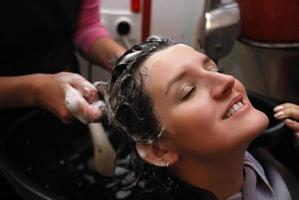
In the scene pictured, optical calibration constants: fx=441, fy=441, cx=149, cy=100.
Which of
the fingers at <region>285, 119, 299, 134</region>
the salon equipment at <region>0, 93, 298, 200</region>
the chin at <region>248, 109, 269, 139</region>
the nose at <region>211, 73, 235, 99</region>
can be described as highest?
the nose at <region>211, 73, 235, 99</region>

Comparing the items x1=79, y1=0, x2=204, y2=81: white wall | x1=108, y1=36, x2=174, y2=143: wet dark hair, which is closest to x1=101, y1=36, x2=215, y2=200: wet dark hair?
x1=108, y1=36, x2=174, y2=143: wet dark hair

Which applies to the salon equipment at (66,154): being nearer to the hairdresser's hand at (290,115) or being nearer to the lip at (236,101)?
the hairdresser's hand at (290,115)

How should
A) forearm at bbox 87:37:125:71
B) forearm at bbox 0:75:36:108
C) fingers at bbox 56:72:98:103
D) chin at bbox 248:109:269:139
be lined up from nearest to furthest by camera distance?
1. chin at bbox 248:109:269:139
2. fingers at bbox 56:72:98:103
3. forearm at bbox 0:75:36:108
4. forearm at bbox 87:37:125:71

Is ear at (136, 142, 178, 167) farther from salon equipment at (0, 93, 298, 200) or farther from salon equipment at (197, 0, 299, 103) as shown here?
salon equipment at (197, 0, 299, 103)

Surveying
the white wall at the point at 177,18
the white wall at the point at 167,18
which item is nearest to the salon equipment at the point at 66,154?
the white wall at the point at 167,18

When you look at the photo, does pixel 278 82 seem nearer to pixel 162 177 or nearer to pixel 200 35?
pixel 200 35

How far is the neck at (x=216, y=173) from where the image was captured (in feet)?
2.57

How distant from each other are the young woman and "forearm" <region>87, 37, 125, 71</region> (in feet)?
1.06

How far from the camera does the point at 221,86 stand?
2.40 ft

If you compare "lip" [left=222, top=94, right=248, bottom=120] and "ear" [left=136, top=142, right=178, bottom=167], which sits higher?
"lip" [left=222, top=94, right=248, bottom=120]

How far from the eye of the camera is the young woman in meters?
0.73

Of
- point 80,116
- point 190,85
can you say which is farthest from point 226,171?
point 80,116

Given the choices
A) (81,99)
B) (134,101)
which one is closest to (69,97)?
(81,99)

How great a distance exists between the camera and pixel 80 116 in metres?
0.82
